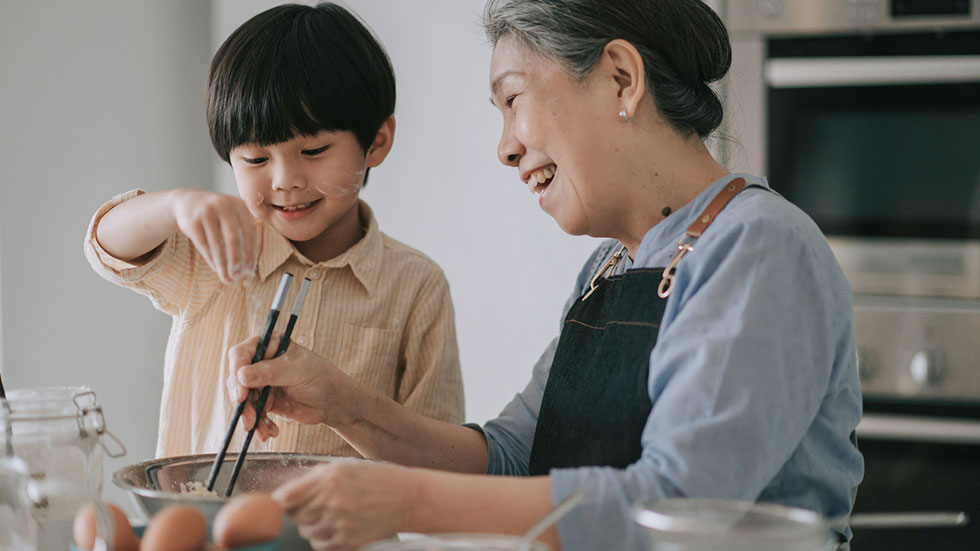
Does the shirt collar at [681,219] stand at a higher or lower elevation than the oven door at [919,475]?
higher

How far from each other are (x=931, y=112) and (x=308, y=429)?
1332 mm

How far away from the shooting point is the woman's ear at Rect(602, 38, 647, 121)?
3.71ft

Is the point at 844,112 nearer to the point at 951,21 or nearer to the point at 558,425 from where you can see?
the point at 951,21

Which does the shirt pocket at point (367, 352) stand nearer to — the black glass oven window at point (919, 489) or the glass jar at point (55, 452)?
the glass jar at point (55, 452)

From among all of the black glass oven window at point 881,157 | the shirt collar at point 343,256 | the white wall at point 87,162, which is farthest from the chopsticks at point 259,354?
the black glass oven window at point 881,157

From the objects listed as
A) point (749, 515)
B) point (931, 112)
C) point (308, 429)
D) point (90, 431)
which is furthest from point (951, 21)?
point (90, 431)

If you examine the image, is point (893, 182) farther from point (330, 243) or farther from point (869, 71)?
point (330, 243)

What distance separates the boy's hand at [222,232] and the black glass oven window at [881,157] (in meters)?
1.33

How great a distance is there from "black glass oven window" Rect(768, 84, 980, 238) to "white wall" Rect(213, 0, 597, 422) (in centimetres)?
50

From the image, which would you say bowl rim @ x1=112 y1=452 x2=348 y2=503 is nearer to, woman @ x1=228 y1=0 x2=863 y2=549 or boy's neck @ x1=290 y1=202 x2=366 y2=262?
woman @ x1=228 y1=0 x2=863 y2=549

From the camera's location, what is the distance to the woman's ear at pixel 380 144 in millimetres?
1501

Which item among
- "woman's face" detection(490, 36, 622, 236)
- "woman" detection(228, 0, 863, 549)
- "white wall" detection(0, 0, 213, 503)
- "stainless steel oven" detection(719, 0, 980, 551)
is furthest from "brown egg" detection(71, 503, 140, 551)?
"stainless steel oven" detection(719, 0, 980, 551)

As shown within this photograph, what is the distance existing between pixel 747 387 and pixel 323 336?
2.60ft

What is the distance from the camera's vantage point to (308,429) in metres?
1.44
